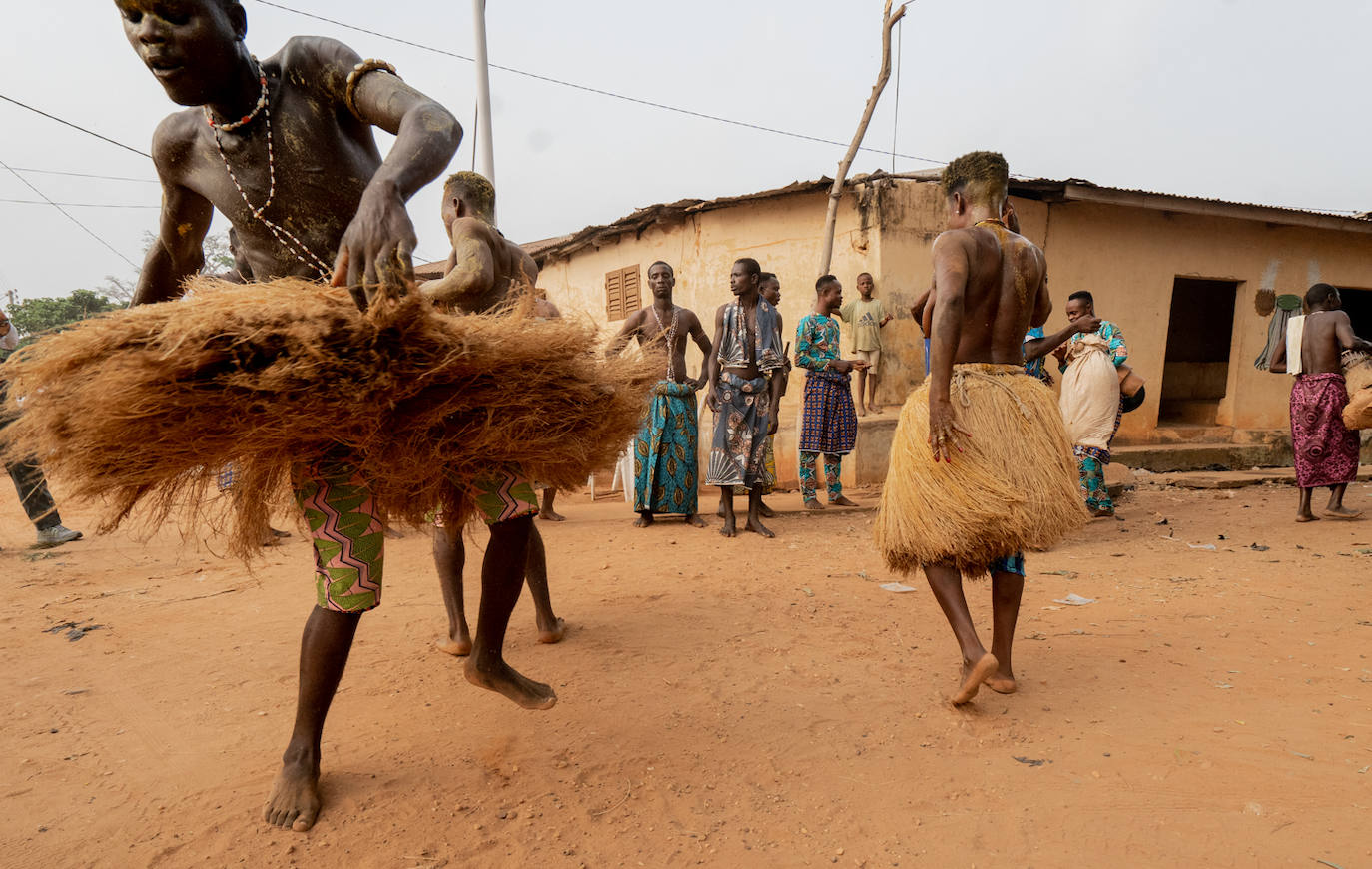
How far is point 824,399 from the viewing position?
680 centimetres

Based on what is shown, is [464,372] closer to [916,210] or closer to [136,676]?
[136,676]

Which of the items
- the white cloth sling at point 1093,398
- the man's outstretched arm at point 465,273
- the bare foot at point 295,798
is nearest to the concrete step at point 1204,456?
the white cloth sling at point 1093,398

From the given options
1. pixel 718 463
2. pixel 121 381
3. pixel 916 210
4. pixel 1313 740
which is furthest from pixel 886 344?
pixel 121 381

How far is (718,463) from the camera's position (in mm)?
5961

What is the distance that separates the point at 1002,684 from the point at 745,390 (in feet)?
11.6

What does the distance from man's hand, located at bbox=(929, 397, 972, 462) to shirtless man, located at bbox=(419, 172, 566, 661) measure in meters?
1.37

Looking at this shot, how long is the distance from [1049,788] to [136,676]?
3172mm

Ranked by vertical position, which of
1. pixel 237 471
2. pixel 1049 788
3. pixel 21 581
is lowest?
pixel 21 581

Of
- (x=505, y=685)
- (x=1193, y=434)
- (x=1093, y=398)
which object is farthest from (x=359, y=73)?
(x=1193, y=434)

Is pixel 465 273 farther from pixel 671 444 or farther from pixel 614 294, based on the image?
pixel 614 294

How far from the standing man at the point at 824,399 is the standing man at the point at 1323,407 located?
3439 mm

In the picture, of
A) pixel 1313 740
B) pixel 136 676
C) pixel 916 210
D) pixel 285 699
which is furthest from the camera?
pixel 916 210

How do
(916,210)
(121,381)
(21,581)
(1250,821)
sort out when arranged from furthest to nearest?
1. (916,210)
2. (21,581)
3. (1250,821)
4. (121,381)

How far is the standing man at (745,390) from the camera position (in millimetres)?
5789
